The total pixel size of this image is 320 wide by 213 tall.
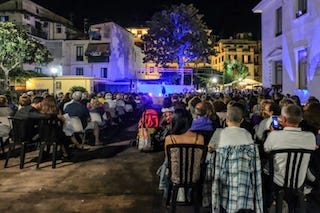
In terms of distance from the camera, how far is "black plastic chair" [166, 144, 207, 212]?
4594mm

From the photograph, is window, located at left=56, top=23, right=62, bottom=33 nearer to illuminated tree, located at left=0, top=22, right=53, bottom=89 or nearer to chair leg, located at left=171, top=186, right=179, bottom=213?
illuminated tree, located at left=0, top=22, right=53, bottom=89

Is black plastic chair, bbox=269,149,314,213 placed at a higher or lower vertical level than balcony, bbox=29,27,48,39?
lower

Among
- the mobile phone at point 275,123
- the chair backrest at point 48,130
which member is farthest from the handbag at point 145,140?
the mobile phone at point 275,123

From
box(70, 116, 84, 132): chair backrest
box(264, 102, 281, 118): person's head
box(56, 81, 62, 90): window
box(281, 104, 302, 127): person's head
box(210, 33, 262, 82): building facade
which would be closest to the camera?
box(281, 104, 302, 127): person's head

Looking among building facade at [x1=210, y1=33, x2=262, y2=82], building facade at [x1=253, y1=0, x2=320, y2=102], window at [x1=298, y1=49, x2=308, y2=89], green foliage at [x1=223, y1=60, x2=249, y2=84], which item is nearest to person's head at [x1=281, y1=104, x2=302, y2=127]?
building facade at [x1=253, y1=0, x2=320, y2=102]

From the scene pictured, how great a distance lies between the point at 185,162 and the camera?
182 inches

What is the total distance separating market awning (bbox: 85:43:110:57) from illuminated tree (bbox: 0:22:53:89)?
1309 centimetres

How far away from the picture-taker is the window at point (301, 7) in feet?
46.2

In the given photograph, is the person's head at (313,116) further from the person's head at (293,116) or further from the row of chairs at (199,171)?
the row of chairs at (199,171)

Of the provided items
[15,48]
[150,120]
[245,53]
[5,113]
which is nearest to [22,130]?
[5,113]

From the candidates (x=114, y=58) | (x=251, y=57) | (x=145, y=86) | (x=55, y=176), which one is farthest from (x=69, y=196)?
(x=251, y=57)

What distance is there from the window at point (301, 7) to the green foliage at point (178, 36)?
2881 cm

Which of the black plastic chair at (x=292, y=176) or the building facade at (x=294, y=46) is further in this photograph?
the building facade at (x=294, y=46)

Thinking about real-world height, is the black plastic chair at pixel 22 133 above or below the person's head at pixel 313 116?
below
